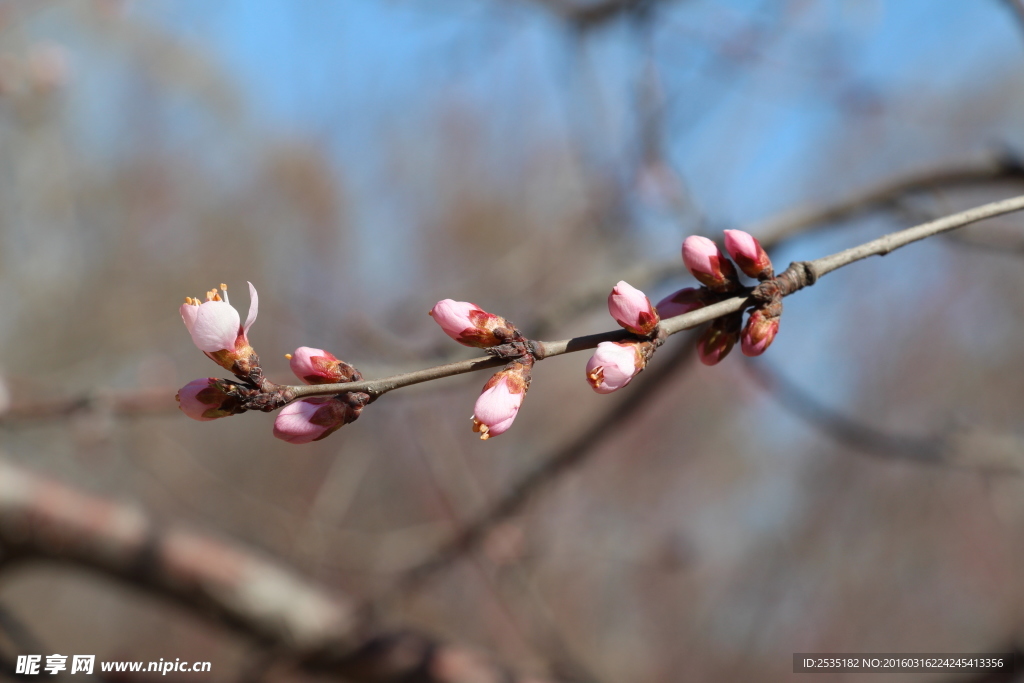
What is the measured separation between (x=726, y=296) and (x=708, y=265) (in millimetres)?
58

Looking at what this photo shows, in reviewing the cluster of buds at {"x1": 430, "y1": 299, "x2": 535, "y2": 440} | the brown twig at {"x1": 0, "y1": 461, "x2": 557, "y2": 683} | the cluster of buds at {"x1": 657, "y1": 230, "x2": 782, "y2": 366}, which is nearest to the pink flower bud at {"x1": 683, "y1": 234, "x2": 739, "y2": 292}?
the cluster of buds at {"x1": 657, "y1": 230, "x2": 782, "y2": 366}

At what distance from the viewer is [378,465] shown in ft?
22.4

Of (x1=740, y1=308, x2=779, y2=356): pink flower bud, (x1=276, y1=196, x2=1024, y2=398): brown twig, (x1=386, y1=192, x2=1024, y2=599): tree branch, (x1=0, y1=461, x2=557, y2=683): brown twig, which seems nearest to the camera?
(x1=276, y1=196, x2=1024, y2=398): brown twig

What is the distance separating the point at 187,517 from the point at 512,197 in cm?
514

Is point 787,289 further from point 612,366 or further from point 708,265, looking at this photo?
point 612,366

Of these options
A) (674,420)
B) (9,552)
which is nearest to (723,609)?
(674,420)

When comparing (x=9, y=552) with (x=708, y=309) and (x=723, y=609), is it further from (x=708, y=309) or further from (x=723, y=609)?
(x=723, y=609)

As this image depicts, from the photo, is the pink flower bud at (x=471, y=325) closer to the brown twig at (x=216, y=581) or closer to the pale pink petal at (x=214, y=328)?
the pale pink petal at (x=214, y=328)

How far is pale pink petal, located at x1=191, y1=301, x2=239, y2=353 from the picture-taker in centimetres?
71

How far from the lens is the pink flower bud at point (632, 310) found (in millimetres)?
717

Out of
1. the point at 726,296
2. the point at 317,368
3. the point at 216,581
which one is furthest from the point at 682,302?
the point at 216,581

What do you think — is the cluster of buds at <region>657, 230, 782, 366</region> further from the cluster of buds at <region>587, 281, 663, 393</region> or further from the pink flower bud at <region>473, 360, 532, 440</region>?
the pink flower bud at <region>473, 360, 532, 440</region>

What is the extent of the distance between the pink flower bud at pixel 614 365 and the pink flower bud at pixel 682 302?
14 centimetres

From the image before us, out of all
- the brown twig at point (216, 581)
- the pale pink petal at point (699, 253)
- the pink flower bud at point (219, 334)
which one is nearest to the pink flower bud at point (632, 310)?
the pale pink petal at point (699, 253)
